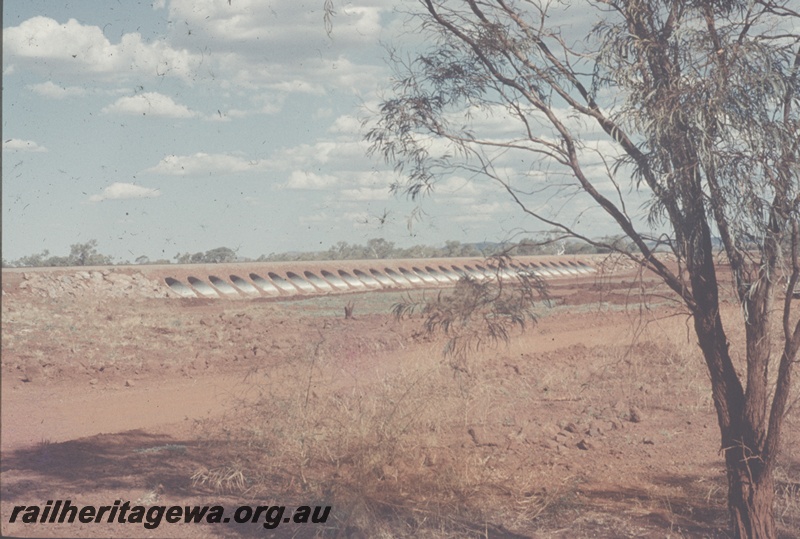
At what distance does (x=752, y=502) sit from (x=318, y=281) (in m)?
24.7

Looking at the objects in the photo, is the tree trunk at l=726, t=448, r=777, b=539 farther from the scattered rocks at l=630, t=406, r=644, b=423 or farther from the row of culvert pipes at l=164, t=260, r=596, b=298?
the row of culvert pipes at l=164, t=260, r=596, b=298

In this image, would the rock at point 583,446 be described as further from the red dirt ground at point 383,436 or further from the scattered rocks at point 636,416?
the scattered rocks at point 636,416

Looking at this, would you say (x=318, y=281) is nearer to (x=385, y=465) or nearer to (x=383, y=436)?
(x=383, y=436)

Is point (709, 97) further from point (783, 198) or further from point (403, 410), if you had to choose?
point (403, 410)

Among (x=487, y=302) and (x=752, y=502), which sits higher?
(x=487, y=302)

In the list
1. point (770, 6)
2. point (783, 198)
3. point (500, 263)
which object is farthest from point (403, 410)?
point (770, 6)

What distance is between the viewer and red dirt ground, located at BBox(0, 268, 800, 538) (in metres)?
5.86

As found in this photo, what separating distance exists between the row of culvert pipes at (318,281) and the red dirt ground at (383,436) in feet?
39.4

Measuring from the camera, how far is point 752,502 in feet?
17.7

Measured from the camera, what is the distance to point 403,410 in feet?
23.0

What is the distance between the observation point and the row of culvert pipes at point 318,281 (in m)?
26.2

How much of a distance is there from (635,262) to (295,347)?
8.75 meters

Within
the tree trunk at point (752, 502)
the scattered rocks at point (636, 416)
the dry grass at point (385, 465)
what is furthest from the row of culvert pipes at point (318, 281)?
the tree trunk at point (752, 502)

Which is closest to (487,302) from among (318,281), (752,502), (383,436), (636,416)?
(383,436)
